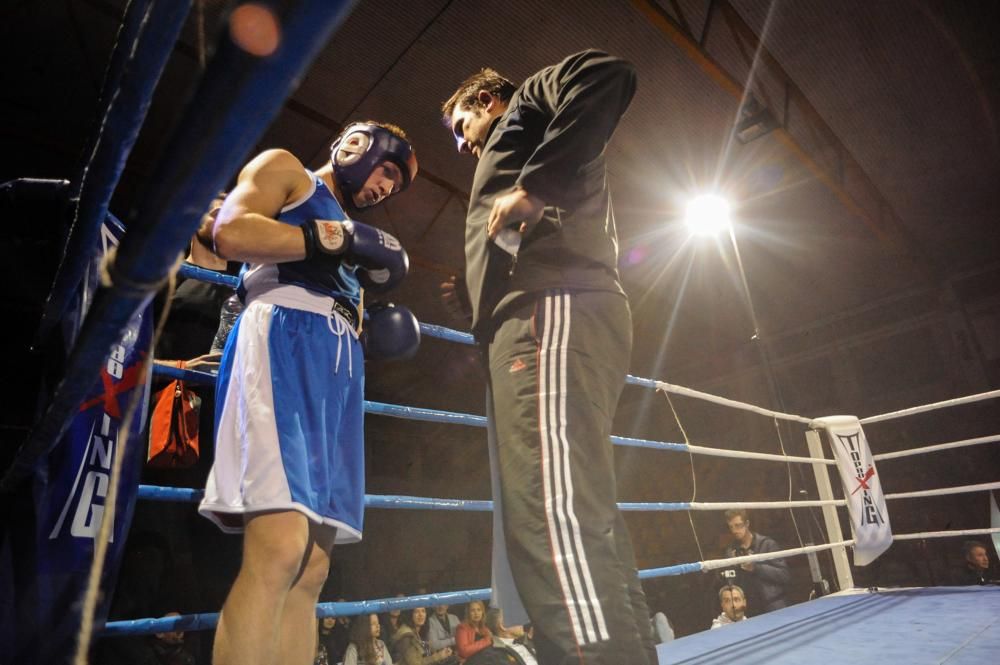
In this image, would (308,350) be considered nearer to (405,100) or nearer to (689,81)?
(405,100)

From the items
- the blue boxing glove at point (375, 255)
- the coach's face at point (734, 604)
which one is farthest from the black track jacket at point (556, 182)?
the coach's face at point (734, 604)

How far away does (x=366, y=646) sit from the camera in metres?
5.42

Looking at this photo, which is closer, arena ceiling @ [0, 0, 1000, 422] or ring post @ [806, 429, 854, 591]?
ring post @ [806, 429, 854, 591]

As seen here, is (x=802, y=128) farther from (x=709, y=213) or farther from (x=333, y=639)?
(x=333, y=639)

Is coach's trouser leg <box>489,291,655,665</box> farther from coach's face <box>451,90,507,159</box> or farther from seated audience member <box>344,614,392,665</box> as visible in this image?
seated audience member <box>344,614,392,665</box>

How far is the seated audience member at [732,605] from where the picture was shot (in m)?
4.69

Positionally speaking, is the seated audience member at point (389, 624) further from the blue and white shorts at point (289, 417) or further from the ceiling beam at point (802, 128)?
the ceiling beam at point (802, 128)

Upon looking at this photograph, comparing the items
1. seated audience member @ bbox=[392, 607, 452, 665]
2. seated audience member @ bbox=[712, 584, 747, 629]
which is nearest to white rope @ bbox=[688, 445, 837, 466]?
seated audience member @ bbox=[712, 584, 747, 629]

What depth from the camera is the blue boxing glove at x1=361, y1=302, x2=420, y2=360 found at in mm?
1386

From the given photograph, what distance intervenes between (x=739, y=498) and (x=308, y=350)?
9789 millimetres

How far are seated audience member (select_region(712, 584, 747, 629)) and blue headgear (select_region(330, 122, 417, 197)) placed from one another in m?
4.72

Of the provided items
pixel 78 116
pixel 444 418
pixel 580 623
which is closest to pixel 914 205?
pixel 444 418

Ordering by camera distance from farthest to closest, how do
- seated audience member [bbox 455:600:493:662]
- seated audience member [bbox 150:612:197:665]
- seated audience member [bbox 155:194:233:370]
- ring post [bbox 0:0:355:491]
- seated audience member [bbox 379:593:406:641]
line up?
seated audience member [bbox 379:593:406:641] < seated audience member [bbox 455:600:493:662] < seated audience member [bbox 150:612:197:665] < seated audience member [bbox 155:194:233:370] < ring post [bbox 0:0:355:491]

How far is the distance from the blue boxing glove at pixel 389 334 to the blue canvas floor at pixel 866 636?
110cm
